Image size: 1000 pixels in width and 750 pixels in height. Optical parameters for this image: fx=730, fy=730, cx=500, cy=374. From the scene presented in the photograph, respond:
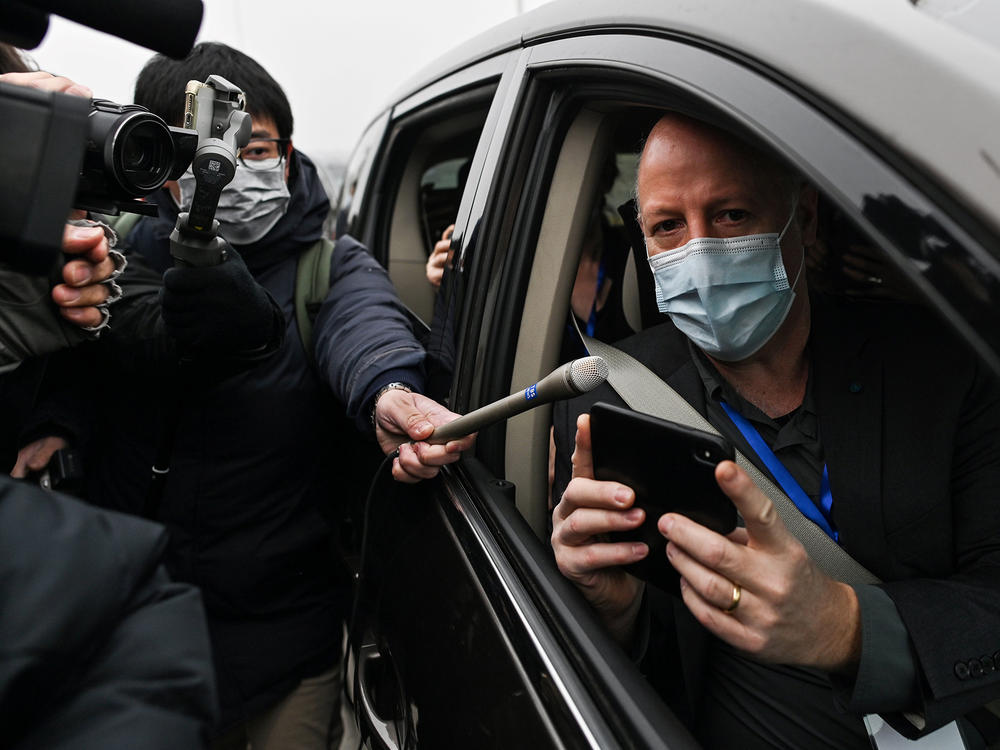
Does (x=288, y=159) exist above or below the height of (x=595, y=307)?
above

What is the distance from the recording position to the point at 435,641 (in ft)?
4.24

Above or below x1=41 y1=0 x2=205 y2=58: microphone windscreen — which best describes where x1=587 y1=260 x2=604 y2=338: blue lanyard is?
below

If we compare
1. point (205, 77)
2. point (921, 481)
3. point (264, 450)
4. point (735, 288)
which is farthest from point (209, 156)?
point (921, 481)

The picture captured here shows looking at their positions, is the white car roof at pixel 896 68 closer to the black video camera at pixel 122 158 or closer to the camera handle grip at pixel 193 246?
the black video camera at pixel 122 158

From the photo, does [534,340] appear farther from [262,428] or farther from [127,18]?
[127,18]

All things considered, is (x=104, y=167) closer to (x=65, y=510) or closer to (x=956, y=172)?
(x=65, y=510)

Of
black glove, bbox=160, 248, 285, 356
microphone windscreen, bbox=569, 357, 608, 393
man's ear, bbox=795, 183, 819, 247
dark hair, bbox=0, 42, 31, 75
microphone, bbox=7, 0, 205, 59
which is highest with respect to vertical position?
man's ear, bbox=795, 183, 819, 247

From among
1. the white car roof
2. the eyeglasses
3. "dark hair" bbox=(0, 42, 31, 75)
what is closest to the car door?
the white car roof

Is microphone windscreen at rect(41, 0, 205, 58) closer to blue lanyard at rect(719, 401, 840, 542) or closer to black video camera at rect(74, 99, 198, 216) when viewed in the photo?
black video camera at rect(74, 99, 198, 216)

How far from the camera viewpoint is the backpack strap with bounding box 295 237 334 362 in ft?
6.32

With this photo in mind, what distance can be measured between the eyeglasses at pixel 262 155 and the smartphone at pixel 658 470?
1.29 meters

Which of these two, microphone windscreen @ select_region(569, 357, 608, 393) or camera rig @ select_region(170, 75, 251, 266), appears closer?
microphone windscreen @ select_region(569, 357, 608, 393)

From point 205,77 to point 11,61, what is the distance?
44cm

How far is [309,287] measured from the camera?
1955mm
